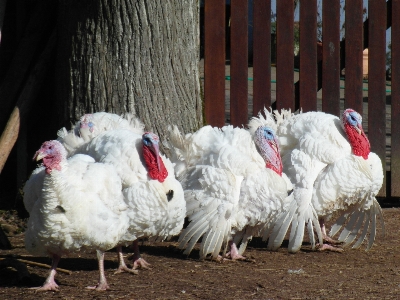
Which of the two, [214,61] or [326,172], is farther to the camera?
[214,61]

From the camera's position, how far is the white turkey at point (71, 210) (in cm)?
431

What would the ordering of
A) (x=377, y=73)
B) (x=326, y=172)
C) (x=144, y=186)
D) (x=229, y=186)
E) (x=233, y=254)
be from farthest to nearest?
1. (x=377, y=73)
2. (x=326, y=172)
3. (x=233, y=254)
4. (x=229, y=186)
5. (x=144, y=186)

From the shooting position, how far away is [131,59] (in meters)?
5.72

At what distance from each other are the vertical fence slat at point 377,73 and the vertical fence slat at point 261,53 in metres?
1.01

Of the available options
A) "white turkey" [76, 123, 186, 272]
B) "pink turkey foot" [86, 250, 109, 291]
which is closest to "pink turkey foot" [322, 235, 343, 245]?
"white turkey" [76, 123, 186, 272]

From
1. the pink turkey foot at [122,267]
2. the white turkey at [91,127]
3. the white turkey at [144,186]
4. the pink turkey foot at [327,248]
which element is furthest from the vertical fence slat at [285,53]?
the pink turkey foot at [122,267]

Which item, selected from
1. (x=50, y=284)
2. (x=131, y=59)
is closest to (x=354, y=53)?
(x=131, y=59)

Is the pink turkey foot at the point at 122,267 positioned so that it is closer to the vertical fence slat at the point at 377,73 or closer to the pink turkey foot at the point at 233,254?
the pink turkey foot at the point at 233,254

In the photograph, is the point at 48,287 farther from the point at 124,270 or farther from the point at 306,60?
the point at 306,60

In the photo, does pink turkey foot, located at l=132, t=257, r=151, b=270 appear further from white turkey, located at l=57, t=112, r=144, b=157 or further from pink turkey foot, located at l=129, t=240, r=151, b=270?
white turkey, located at l=57, t=112, r=144, b=157

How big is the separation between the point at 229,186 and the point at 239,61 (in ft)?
5.69

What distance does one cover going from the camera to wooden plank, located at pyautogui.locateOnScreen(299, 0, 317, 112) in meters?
6.55

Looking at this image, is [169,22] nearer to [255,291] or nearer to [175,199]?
[175,199]

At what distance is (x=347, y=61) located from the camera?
6750mm
